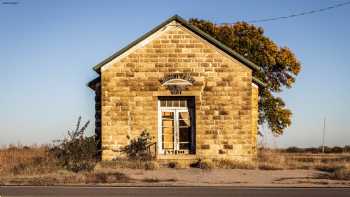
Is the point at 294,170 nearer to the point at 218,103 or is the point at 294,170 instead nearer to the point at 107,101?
the point at 218,103

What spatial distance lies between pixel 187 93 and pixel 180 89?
→ 328mm

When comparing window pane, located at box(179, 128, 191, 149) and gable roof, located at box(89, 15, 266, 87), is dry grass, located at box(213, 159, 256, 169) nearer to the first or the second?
window pane, located at box(179, 128, 191, 149)

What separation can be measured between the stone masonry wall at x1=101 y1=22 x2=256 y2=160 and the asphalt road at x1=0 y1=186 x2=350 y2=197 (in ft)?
23.9

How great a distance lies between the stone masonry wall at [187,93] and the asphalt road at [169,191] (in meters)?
7.27

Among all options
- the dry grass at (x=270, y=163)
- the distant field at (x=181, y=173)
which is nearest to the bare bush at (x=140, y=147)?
the distant field at (x=181, y=173)

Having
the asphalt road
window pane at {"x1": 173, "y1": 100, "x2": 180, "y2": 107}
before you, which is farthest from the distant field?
window pane at {"x1": 173, "y1": 100, "x2": 180, "y2": 107}

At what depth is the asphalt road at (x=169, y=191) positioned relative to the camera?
14945 millimetres

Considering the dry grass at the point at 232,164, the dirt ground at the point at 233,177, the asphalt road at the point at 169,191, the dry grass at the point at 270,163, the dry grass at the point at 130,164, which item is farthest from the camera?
the dry grass at the point at 232,164

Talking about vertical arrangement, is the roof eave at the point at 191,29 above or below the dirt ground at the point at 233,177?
above

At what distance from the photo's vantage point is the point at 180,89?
24062mm

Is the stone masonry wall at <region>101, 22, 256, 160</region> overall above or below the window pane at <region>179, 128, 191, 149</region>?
above

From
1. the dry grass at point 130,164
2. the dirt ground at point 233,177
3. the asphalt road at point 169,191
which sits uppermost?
the dry grass at point 130,164

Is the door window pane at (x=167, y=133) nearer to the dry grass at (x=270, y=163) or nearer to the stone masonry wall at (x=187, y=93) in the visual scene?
the stone masonry wall at (x=187, y=93)

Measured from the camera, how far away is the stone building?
24.0 metres
